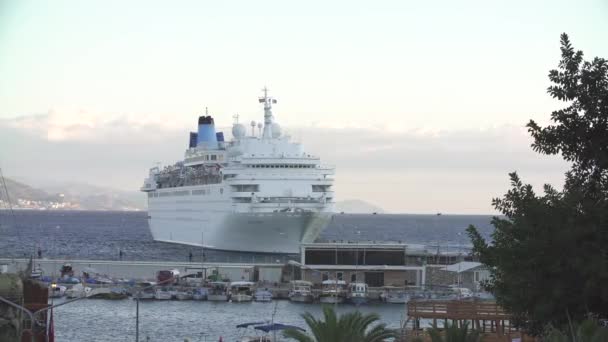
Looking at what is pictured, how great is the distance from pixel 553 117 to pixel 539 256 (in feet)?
6.99

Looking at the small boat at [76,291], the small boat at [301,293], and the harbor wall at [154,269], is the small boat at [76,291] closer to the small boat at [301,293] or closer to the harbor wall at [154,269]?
the harbor wall at [154,269]

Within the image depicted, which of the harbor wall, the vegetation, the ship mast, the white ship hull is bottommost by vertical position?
the vegetation

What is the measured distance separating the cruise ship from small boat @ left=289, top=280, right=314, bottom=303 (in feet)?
60.7

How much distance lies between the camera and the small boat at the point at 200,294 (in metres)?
52.2

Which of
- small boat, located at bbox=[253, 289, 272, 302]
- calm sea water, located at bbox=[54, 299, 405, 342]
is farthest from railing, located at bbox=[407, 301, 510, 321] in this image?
small boat, located at bbox=[253, 289, 272, 302]

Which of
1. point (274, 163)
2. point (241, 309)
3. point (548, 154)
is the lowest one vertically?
point (241, 309)

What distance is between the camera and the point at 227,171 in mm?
74812

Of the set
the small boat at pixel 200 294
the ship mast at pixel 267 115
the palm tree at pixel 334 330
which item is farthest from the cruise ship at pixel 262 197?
the palm tree at pixel 334 330

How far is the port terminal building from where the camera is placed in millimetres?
55375

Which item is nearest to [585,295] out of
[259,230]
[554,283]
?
[554,283]

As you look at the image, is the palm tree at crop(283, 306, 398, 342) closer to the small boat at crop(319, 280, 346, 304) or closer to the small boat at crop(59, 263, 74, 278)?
the small boat at crop(319, 280, 346, 304)

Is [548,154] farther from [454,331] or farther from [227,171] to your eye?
[227,171]

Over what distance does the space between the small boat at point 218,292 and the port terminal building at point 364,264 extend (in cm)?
451

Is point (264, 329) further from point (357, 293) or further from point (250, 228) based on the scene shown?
point (250, 228)
